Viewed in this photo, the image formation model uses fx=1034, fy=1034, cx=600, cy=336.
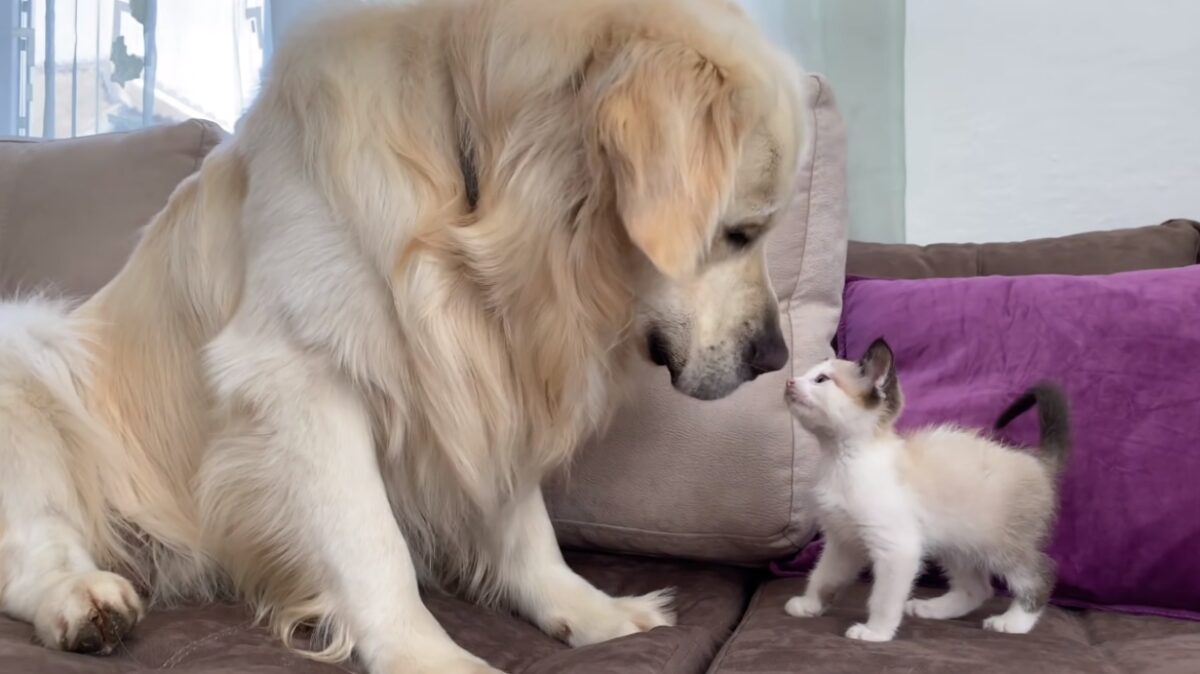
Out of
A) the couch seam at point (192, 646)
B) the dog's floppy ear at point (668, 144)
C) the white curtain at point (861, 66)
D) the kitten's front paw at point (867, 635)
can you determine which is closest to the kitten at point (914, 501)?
the kitten's front paw at point (867, 635)

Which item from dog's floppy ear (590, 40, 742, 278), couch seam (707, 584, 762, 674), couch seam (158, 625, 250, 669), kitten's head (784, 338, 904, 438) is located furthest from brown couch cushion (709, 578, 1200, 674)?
couch seam (158, 625, 250, 669)

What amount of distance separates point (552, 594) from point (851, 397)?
447 millimetres

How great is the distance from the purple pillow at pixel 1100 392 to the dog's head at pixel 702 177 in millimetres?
389

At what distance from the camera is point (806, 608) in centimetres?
123

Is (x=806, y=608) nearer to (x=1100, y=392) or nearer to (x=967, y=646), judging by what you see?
(x=967, y=646)

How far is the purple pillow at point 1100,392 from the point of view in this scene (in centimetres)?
122

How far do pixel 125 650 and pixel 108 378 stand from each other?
17.2 inches

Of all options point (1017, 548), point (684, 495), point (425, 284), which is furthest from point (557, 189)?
point (1017, 548)

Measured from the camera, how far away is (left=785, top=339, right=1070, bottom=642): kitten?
115cm

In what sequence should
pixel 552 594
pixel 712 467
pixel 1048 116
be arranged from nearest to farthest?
pixel 552 594 < pixel 712 467 < pixel 1048 116

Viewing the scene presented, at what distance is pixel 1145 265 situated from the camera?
1614mm

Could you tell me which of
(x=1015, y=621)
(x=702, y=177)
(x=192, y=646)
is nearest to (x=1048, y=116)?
(x=1015, y=621)

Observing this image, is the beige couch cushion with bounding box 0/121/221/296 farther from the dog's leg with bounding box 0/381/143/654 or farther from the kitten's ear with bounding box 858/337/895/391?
the kitten's ear with bounding box 858/337/895/391

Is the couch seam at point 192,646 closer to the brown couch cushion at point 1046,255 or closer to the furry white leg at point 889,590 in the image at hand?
the furry white leg at point 889,590
